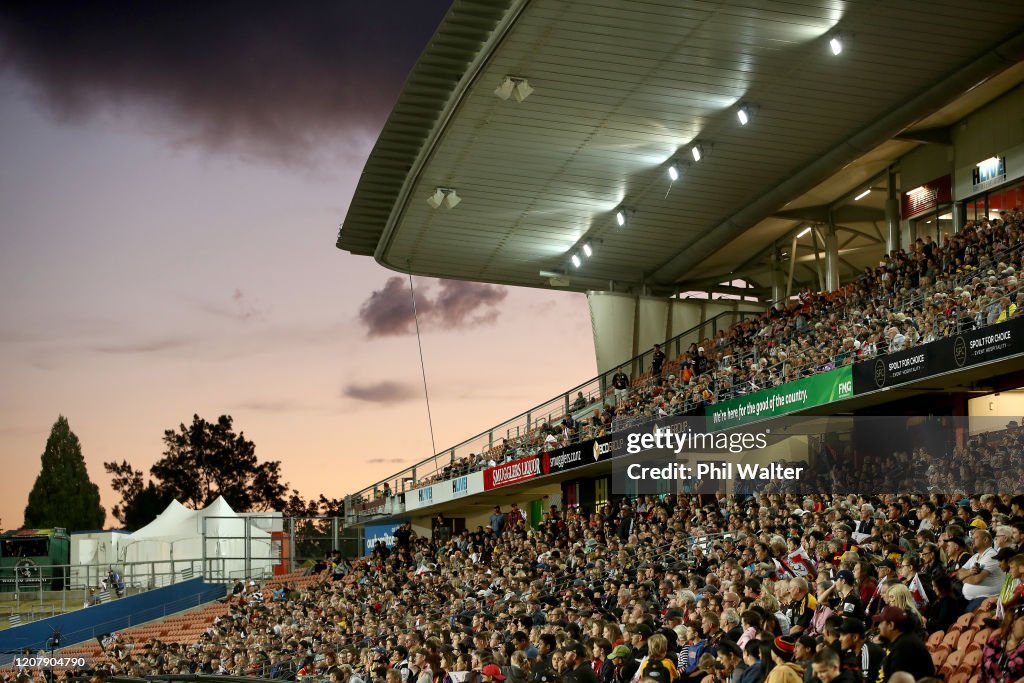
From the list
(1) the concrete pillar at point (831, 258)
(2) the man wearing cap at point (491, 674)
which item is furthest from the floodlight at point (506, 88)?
(2) the man wearing cap at point (491, 674)

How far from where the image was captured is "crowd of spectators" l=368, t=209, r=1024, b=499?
1719 centimetres

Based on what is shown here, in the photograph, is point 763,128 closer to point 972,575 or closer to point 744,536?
point 744,536

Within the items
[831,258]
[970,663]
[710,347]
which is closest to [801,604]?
[970,663]

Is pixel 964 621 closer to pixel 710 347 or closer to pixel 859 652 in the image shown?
pixel 859 652

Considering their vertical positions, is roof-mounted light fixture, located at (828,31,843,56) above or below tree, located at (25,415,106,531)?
above

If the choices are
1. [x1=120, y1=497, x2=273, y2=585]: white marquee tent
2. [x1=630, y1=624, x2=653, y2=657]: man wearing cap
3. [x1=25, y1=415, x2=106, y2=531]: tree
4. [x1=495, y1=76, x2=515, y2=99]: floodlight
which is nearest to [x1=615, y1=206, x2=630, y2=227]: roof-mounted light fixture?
[x1=495, y1=76, x2=515, y2=99]: floodlight

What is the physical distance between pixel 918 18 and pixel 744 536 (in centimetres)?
940

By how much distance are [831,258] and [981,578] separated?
2039 centimetres

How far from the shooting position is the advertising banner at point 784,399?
60.5 feet

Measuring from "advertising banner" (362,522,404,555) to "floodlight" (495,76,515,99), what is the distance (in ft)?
62.4

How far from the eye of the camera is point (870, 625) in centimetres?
963

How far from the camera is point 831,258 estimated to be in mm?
29109

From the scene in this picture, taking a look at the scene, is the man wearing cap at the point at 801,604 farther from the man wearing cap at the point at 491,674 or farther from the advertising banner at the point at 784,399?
the advertising banner at the point at 784,399

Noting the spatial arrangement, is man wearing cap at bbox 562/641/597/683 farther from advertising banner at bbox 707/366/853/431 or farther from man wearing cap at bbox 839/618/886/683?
advertising banner at bbox 707/366/853/431
